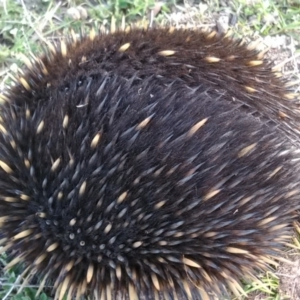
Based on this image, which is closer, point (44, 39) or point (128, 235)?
point (128, 235)

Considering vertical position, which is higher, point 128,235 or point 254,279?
point 128,235

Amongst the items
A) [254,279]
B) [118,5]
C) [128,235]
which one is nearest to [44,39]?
[118,5]

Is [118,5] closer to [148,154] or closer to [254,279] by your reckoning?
[148,154]

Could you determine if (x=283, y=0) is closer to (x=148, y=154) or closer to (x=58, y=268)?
(x=148, y=154)

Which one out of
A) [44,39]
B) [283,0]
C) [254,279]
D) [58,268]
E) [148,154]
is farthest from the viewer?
[283,0]

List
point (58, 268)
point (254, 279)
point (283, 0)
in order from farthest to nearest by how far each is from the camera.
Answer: point (283, 0) < point (254, 279) < point (58, 268)

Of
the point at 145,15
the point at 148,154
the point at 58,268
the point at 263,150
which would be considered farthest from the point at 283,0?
the point at 58,268

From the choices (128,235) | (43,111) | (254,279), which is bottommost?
(254,279)
